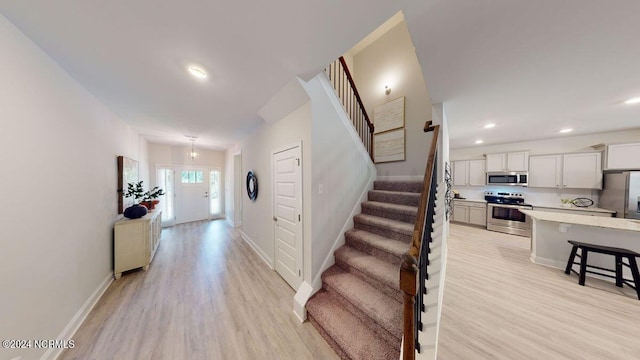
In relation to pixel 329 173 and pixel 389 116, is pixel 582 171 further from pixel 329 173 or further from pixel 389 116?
pixel 329 173

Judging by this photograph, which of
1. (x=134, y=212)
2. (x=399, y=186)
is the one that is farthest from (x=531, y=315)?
(x=134, y=212)

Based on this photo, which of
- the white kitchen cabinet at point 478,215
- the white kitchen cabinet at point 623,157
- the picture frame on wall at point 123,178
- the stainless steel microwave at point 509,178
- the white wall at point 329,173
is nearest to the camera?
the white wall at point 329,173

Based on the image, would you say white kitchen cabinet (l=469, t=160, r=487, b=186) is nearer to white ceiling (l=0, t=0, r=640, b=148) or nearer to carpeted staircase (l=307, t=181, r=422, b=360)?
white ceiling (l=0, t=0, r=640, b=148)

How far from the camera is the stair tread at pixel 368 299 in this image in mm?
1464

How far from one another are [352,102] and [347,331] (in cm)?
349

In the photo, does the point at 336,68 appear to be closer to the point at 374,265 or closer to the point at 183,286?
the point at 374,265

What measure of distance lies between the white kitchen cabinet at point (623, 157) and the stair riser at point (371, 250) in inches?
219

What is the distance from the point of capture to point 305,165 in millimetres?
2154

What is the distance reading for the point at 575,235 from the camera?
2.81 meters

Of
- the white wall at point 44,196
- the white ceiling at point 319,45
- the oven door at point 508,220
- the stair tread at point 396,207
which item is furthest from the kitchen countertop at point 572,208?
the white wall at point 44,196

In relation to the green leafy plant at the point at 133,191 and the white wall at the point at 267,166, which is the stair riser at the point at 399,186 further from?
the green leafy plant at the point at 133,191

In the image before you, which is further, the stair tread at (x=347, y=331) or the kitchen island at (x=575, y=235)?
the kitchen island at (x=575, y=235)

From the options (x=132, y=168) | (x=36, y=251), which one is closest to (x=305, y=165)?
(x=36, y=251)

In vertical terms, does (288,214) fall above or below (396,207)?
below
